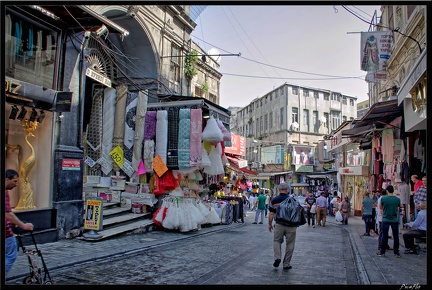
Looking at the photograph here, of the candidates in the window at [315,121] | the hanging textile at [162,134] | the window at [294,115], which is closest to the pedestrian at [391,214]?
the hanging textile at [162,134]

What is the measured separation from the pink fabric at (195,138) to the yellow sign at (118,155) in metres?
2.46

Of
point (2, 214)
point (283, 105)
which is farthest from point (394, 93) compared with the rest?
point (283, 105)

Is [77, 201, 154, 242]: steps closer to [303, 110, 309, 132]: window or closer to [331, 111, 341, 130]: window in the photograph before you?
[303, 110, 309, 132]: window

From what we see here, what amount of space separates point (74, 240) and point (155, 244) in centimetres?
200

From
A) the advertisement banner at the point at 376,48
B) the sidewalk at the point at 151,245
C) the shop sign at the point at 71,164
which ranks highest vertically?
the advertisement banner at the point at 376,48

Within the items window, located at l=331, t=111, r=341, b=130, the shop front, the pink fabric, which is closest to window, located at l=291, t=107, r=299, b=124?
window, located at l=331, t=111, r=341, b=130

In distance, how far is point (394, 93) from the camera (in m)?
17.6

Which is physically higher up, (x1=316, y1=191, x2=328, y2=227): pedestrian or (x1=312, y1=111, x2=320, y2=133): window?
(x1=312, y1=111, x2=320, y2=133): window

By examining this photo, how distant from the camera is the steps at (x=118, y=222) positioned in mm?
10273

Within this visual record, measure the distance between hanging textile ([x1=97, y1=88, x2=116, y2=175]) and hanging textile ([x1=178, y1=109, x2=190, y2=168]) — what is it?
2.39 m

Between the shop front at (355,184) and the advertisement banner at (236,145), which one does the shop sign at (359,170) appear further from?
the advertisement banner at (236,145)

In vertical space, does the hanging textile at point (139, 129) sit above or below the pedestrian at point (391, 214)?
above

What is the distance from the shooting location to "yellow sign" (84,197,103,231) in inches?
393

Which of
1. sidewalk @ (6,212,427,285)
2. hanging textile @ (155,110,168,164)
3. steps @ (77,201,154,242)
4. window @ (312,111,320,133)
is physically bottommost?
sidewalk @ (6,212,427,285)
